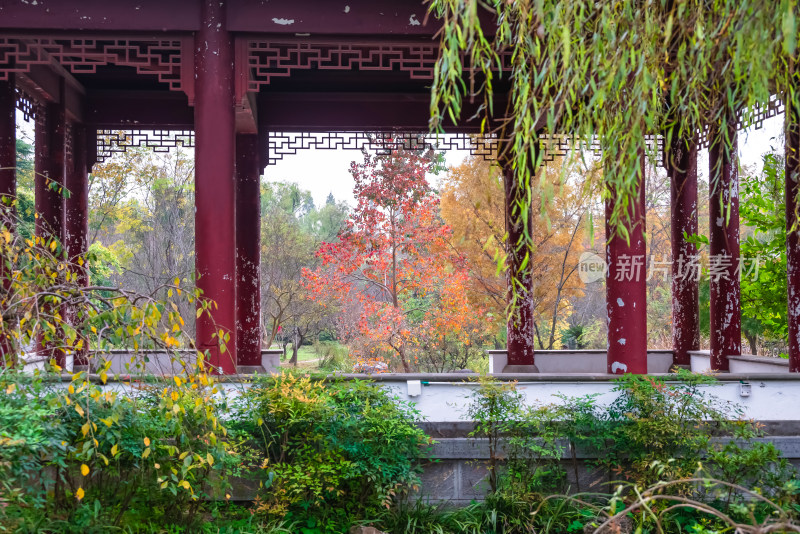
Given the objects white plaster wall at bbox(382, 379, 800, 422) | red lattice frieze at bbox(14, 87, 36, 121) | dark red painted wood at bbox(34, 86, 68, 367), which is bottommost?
white plaster wall at bbox(382, 379, 800, 422)

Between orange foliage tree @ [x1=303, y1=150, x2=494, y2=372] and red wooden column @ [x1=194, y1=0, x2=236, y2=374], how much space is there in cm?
697

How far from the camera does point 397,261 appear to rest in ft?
45.3

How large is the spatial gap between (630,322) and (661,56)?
3.37 m

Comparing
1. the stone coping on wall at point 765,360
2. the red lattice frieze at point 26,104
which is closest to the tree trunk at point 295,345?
the red lattice frieze at point 26,104

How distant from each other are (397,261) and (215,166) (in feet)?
26.4

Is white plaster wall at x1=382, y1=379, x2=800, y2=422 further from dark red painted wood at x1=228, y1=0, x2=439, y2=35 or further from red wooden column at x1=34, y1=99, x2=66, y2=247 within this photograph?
red wooden column at x1=34, y1=99, x2=66, y2=247

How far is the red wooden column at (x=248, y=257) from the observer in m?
9.02

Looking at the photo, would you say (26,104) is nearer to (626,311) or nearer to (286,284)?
(626,311)

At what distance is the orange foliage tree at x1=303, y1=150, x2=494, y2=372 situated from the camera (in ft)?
42.9

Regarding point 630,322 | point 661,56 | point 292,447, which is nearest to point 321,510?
point 292,447

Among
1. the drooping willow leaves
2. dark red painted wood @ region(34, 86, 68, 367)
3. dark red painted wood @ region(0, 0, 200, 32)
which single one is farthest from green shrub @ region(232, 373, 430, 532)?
dark red painted wood @ region(34, 86, 68, 367)

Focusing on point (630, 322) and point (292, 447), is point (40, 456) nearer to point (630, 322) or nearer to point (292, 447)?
point (292, 447)

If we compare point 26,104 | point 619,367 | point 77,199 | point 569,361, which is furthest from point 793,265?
point 77,199

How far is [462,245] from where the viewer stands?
13.9 metres
